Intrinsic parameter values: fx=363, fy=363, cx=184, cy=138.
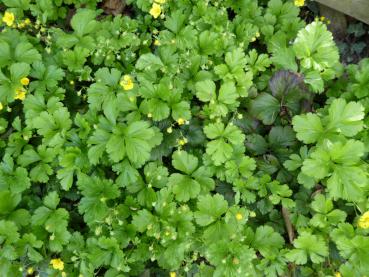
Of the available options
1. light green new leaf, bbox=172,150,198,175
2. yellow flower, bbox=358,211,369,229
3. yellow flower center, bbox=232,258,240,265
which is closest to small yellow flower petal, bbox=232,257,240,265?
yellow flower center, bbox=232,258,240,265

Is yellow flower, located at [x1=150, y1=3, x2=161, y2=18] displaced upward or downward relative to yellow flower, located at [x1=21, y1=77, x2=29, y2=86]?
upward

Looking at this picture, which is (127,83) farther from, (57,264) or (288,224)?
(288,224)

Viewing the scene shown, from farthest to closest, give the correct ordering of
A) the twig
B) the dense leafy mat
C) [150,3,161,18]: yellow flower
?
1. [150,3,161,18]: yellow flower
2. the twig
3. the dense leafy mat

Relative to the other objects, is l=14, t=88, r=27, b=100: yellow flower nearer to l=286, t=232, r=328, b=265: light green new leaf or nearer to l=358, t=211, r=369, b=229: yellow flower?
l=286, t=232, r=328, b=265: light green new leaf

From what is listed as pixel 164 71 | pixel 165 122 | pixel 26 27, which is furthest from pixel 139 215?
pixel 26 27

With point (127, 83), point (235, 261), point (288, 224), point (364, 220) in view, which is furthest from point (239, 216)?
point (127, 83)

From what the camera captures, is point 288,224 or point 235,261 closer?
point 235,261

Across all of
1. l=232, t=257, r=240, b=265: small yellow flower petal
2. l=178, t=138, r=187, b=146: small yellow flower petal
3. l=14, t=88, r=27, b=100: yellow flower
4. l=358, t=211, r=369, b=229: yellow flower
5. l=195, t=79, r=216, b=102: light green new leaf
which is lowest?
l=232, t=257, r=240, b=265: small yellow flower petal

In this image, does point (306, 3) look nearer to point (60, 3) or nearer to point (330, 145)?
point (330, 145)

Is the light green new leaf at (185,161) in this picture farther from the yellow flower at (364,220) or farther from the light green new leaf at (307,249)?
the yellow flower at (364,220)
